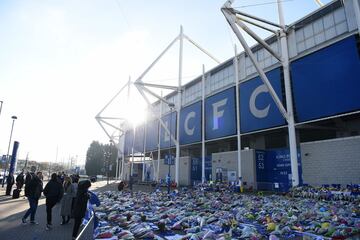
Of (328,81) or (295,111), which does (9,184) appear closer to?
(295,111)

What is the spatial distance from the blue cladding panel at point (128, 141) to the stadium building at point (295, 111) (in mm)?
24367

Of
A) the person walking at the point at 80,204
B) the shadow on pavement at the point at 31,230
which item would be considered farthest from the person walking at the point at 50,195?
the person walking at the point at 80,204

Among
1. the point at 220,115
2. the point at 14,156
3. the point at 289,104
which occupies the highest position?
the point at 220,115

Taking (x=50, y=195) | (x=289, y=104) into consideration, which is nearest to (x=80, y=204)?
(x=50, y=195)

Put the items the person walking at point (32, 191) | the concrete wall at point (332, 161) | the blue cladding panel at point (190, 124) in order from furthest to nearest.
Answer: the blue cladding panel at point (190, 124) < the concrete wall at point (332, 161) < the person walking at point (32, 191)

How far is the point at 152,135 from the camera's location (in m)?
48.1

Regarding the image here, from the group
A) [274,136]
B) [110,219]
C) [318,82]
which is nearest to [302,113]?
[318,82]

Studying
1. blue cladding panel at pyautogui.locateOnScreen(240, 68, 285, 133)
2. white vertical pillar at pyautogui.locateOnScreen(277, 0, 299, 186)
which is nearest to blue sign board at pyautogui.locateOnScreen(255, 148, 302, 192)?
white vertical pillar at pyautogui.locateOnScreen(277, 0, 299, 186)

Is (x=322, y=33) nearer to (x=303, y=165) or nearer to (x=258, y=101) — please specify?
(x=258, y=101)

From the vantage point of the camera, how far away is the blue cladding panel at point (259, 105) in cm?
2294

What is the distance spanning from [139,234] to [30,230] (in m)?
3.72

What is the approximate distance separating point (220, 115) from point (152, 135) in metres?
21.3

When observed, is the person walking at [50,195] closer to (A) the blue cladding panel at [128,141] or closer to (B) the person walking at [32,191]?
(B) the person walking at [32,191]

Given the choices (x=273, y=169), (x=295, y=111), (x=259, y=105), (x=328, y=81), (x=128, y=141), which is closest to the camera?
(x=328, y=81)
